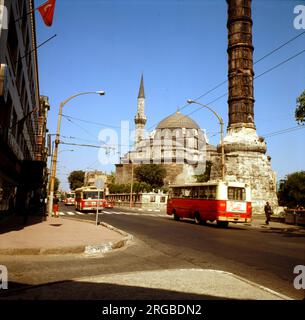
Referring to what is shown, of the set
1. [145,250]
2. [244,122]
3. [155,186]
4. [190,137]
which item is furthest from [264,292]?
[190,137]

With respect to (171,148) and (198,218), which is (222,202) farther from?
(171,148)

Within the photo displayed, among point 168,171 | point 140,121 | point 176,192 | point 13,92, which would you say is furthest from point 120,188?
point 13,92

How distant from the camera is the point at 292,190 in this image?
54.8 m

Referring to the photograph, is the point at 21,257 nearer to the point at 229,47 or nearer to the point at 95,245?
the point at 95,245

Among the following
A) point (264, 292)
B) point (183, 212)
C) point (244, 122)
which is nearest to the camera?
point (264, 292)

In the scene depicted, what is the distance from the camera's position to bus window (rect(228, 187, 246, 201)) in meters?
19.3

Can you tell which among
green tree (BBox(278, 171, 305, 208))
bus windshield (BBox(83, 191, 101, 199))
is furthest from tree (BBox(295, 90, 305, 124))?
green tree (BBox(278, 171, 305, 208))

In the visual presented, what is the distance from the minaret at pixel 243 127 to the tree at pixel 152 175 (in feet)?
112

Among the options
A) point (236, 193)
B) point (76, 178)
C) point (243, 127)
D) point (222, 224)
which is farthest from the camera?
point (76, 178)

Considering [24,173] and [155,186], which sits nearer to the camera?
[24,173]

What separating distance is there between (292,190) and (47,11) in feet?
170

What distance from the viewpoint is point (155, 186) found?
72.1 metres

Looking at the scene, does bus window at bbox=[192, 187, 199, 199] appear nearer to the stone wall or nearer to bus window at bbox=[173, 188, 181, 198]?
bus window at bbox=[173, 188, 181, 198]
